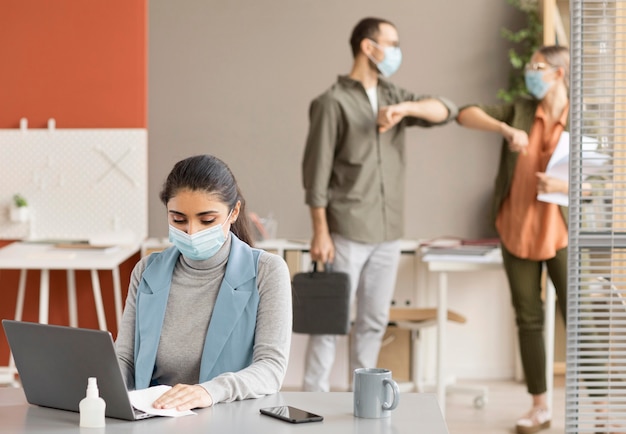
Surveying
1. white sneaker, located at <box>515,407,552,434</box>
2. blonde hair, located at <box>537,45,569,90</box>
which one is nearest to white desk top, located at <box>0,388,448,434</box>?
white sneaker, located at <box>515,407,552,434</box>

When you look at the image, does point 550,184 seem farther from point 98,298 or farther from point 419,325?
point 98,298

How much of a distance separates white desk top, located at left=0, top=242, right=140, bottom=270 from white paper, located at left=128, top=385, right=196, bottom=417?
8.53ft

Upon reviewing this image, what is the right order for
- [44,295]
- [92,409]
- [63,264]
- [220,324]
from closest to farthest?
1. [92,409]
2. [220,324]
3. [63,264]
4. [44,295]

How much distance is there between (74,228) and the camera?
→ 5.27 meters

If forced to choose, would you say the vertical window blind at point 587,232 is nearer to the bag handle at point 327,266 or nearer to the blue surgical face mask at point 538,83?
the blue surgical face mask at point 538,83

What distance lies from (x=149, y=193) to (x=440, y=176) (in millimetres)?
1713

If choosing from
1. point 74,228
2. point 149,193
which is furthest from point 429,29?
point 74,228

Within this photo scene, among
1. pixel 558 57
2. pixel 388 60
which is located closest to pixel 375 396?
pixel 388 60

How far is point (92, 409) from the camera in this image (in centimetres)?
178

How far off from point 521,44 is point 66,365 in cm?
438

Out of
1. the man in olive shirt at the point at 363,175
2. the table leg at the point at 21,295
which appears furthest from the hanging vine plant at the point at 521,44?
the table leg at the point at 21,295

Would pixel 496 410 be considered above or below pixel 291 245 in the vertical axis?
below

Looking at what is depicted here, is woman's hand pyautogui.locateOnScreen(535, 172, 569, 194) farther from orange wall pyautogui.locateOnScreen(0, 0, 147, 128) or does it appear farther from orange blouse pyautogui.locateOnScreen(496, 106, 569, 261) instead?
orange wall pyautogui.locateOnScreen(0, 0, 147, 128)

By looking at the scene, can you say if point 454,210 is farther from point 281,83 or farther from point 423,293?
point 281,83
